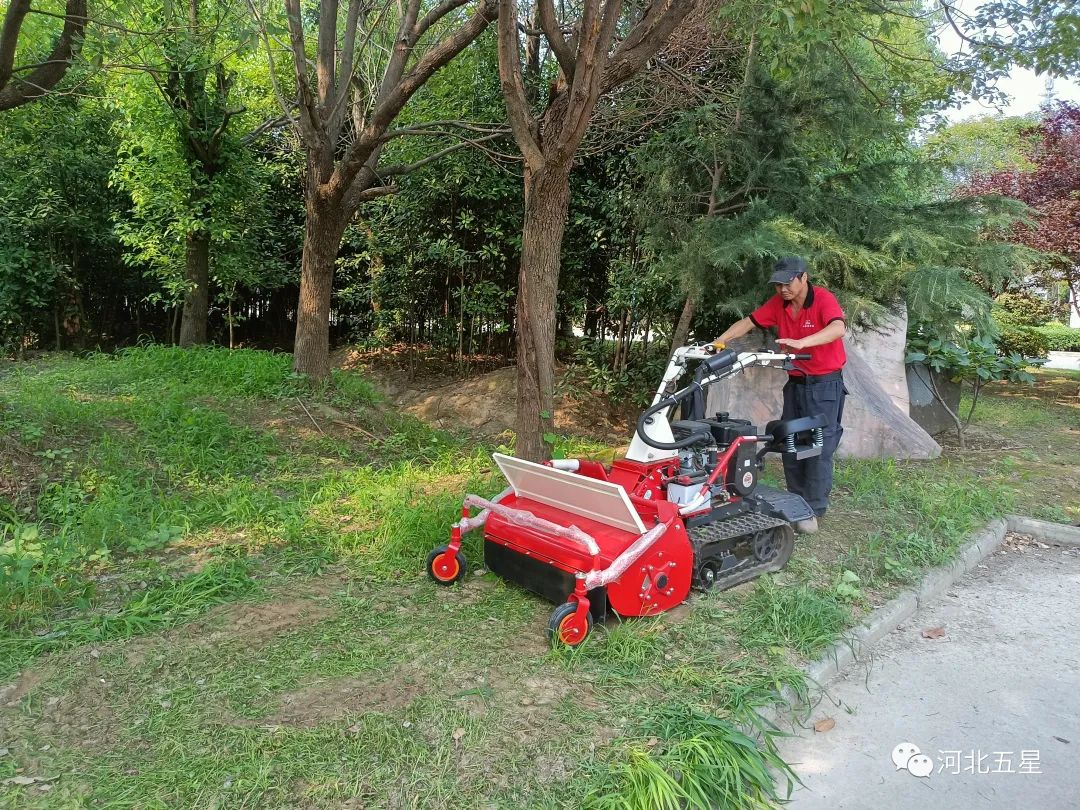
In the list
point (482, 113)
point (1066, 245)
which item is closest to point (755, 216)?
point (482, 113)

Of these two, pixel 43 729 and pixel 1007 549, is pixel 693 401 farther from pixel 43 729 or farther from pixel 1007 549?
pixel 43 729

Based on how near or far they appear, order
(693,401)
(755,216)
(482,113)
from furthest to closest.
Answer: (482,113) < (755,216) < (693,401)

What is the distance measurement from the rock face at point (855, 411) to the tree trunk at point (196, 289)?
7.68 m

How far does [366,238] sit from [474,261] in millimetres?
1804

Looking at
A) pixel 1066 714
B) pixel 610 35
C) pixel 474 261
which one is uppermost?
pixel 610 35

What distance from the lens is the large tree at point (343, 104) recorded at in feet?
21.8

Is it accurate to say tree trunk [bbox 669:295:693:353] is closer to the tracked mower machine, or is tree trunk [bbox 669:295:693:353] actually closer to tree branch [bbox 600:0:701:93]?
tree branch [bbox 600:0:701:93]

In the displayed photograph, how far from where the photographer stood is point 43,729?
2.71 metres

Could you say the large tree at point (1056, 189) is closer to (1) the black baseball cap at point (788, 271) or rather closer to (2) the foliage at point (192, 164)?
(1) the black baseball cap at point (788, 271)

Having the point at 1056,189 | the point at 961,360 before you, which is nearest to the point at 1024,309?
the point at 1056,189

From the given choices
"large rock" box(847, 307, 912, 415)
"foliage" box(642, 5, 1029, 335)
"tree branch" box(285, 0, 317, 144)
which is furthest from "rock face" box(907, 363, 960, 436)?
"tree branch" box(285, 0, 317, 144)

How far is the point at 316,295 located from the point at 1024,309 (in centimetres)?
1293

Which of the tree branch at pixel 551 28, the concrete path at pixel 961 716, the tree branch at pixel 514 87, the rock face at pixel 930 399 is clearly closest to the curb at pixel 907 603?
the concrete path at pixel 961 716

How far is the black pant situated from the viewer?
4.87 metres
